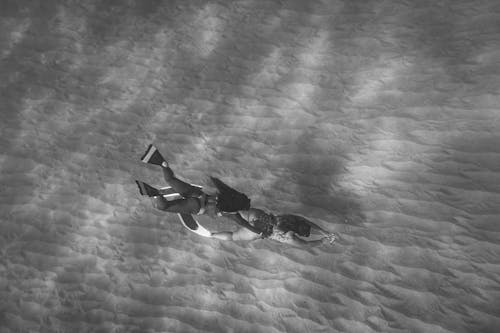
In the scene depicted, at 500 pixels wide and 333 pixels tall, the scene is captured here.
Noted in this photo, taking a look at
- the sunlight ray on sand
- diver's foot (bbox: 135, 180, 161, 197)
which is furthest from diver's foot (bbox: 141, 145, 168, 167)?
the sunlight ray on sand

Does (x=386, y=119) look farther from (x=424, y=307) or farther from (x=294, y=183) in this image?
(x=424, y=307)

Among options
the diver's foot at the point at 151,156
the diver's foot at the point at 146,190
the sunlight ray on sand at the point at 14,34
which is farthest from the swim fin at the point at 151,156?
the sunlight ray on sand at the point at 14,34

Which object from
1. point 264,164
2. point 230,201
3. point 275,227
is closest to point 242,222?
point 230,201

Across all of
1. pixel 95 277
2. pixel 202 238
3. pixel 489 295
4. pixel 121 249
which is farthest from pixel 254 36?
pixel 489 295

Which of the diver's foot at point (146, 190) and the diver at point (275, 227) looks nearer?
the diver's foot at point (146, 190)

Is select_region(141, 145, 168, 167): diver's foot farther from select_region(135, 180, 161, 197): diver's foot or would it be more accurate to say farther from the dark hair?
the dark hair

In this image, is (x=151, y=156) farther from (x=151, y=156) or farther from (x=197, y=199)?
(x=197, y=199)

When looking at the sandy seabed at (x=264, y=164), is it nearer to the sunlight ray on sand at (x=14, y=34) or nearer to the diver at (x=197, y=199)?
the sunlight ray on sand at (x=14, y=34)
